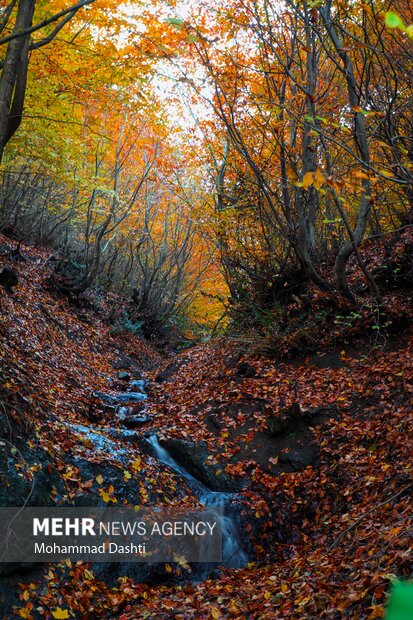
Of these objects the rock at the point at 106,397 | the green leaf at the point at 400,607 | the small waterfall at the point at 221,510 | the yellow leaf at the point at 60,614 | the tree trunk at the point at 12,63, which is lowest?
the yellow leaf at the point at 60,614

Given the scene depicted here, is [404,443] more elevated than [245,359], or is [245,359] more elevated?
[245,359]

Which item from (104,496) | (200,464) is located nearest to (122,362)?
(200,464)

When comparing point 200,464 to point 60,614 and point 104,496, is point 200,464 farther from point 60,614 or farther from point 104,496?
point 60,614

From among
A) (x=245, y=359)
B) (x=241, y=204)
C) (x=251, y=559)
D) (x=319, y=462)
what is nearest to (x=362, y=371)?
(x=319, y=462)

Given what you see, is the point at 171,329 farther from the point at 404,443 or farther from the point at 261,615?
the point at 261,615

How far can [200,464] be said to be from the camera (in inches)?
328

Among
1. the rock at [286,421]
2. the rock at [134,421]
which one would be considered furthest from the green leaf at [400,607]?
the rock at [134,421]

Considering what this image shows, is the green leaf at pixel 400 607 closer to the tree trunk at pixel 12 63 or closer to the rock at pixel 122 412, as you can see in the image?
the tree trunk at pixel 12 63

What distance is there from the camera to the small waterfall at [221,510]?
6.81 m

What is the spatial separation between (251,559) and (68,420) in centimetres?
398

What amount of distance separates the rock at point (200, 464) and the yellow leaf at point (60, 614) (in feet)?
11.4

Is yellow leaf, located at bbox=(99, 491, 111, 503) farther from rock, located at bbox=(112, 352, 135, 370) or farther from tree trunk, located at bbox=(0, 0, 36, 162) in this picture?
rock, located at bbox=(112, 352, 135, 370)

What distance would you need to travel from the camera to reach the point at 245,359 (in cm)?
1180

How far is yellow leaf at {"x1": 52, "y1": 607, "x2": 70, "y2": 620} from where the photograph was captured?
4801 millimetres
